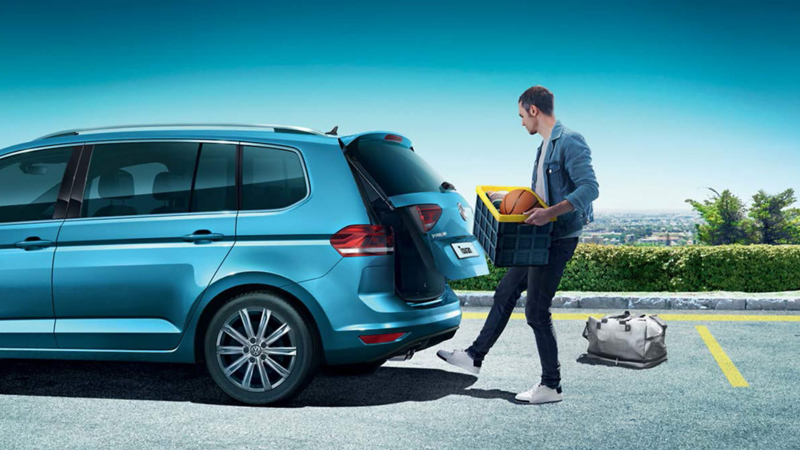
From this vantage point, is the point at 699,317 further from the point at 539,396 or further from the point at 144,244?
the point at 144,244

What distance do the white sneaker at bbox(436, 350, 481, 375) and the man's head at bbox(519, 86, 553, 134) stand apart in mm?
1909

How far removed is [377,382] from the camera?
5.84 m

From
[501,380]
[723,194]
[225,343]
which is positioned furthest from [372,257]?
[723,194]

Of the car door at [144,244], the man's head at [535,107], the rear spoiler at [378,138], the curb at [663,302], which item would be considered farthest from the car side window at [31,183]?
the curb at [663,302]

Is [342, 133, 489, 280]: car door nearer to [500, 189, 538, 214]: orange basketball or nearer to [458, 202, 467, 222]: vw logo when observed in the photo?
[458, 202, 467, 222]: vw logo

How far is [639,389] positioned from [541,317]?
1.08 metres

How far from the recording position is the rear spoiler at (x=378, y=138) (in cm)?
521

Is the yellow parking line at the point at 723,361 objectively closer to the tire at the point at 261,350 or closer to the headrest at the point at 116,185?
the tire at the point at 261,350

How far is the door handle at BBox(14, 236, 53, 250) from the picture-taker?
5316 mm

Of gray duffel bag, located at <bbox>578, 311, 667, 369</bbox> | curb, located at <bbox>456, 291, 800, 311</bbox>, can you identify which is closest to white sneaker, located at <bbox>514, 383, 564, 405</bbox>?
gray duffel bag, located at <bbox>578, 311, 667, 369</bbox>

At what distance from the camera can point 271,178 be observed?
5.14 meters

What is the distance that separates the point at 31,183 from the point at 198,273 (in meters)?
1.65

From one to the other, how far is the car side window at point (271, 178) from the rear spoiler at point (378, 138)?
35 centimetres

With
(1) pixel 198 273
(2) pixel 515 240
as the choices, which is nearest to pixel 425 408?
(2) pixel 515 240
